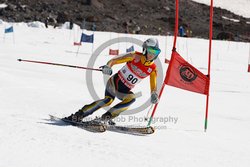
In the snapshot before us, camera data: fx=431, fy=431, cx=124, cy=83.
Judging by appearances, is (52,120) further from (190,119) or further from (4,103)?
(190,119)

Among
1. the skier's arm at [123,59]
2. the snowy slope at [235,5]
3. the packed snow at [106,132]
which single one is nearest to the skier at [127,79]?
the skier's arm at [123,59]

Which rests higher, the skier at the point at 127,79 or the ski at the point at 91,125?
the skier at the point at 127,79

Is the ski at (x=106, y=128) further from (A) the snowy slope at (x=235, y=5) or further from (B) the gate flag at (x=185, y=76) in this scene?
(A) the snowy slope at (x=235, y=5)

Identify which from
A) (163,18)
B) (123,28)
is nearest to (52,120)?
(123,28)

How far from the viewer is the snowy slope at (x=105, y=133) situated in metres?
4.97

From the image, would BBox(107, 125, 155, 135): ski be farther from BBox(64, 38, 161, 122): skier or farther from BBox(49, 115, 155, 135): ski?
BBox(64, 38, 161, 122): skier

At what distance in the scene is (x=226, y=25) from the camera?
176 feet

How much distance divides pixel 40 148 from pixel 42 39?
2296 centimetres

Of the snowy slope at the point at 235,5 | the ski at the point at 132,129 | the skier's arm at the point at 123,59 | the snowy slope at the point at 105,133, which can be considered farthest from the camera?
the snowy slope at the point at 235,5

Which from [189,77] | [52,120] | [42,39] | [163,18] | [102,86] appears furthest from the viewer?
[163,18]

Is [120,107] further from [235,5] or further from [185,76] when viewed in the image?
[235,5]

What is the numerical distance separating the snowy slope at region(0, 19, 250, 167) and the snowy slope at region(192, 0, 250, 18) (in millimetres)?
46285

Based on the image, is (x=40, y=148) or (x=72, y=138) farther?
(x=72, y=138)

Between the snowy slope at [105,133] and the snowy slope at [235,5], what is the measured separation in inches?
1822
